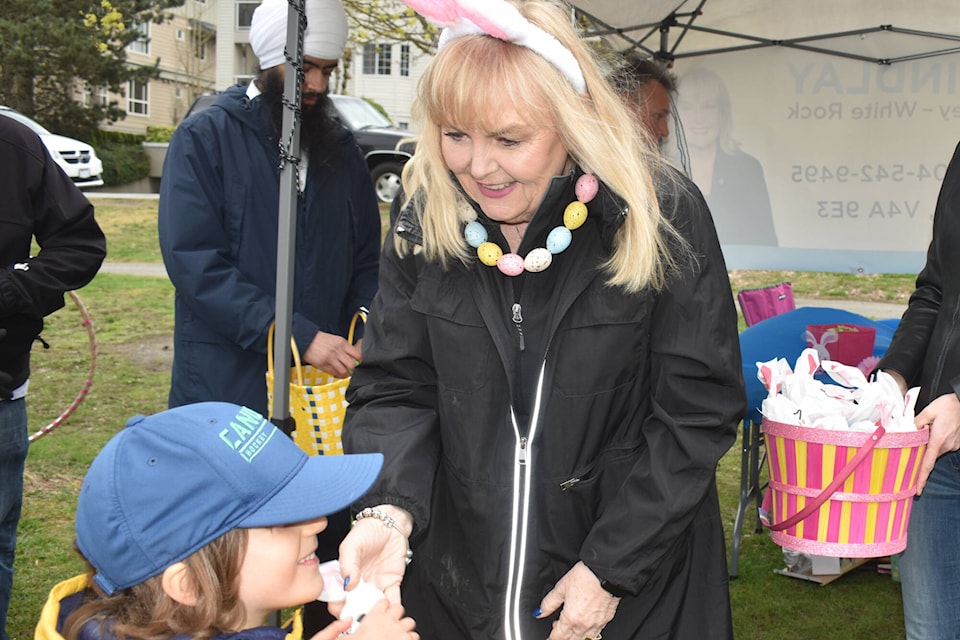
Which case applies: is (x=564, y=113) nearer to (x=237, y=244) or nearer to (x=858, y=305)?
(x=237, y=244)

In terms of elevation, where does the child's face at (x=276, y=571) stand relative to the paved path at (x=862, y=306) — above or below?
above

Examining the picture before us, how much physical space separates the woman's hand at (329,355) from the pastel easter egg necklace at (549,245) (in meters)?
1.45

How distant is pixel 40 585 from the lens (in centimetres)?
470

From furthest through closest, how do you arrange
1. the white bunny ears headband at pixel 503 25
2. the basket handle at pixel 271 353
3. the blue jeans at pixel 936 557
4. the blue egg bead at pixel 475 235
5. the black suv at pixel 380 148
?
1. the black suv at pixel 380 148
2. the basket handle at pixel 271 353
3. the blue jeans at pixel 936 557
4. the blue egg bead at pixel 475 235
5. the white bunny ears headband at pixel 503 25

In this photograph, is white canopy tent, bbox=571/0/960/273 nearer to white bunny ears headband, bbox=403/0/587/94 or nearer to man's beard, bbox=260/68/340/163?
man's beard, bbox=260/68/340/163

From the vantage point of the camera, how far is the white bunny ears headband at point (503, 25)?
1962 millimetres

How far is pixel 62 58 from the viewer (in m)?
25.7

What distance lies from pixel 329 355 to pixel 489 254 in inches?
58.6

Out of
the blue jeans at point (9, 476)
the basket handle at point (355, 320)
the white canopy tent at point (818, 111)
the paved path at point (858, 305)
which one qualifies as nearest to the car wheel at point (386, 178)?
the paved path at point (858, 305)

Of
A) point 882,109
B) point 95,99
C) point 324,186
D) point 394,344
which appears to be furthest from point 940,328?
point 95,99

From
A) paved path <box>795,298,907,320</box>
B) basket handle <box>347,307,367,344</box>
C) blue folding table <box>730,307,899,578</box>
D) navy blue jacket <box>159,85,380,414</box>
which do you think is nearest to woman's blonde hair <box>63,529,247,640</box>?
navy blue jacket <box>159,85,380,414</box>

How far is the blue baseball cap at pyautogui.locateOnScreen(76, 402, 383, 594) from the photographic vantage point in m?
1.67

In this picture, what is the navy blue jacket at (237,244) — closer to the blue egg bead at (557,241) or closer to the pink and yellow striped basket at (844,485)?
the blue egg bead at (557,241)

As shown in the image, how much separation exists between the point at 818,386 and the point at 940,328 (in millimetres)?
330
